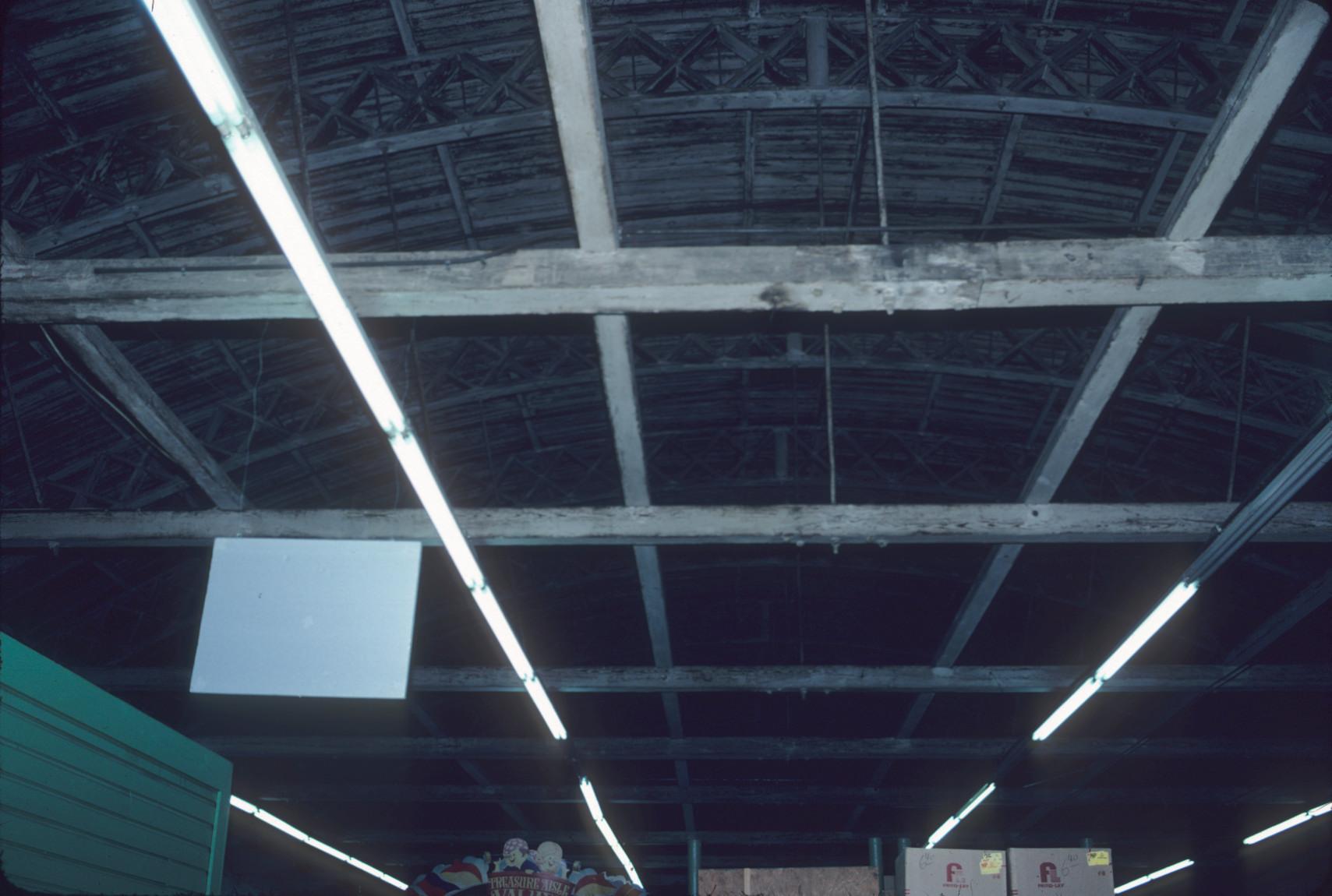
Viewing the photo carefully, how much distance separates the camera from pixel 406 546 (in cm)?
595

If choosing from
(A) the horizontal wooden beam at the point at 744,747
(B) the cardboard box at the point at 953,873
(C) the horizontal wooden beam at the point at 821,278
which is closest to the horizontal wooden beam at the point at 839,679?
(A) the horizontal wooden beam at the point at 744,747

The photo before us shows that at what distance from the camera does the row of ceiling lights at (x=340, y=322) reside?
3100mm

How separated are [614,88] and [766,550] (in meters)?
7.95

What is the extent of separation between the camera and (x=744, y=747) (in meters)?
14.2

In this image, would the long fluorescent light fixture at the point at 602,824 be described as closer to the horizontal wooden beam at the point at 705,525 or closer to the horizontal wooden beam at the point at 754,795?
the horizontal wooden beam at the point at 754,795

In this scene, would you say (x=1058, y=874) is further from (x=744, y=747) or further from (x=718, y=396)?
(x=744, y=747)

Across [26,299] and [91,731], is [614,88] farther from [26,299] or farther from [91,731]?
[91,731]

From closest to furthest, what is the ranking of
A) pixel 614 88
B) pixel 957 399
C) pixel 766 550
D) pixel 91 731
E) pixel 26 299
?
pixel 91 731, pixel 26 299, pixel 614 88, pixel 957 399, pixel 766 550

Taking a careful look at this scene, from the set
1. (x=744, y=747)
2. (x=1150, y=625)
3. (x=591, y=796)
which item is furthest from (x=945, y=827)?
(x=1150, y=625)

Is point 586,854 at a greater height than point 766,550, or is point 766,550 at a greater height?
point 766,550

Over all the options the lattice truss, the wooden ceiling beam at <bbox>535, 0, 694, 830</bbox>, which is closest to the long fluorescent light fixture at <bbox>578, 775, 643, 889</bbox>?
the lattice truss

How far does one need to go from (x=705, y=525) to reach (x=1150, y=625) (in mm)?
3782

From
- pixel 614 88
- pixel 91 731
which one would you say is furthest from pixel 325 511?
pixel 91 731

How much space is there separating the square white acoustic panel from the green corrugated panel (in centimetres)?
110
